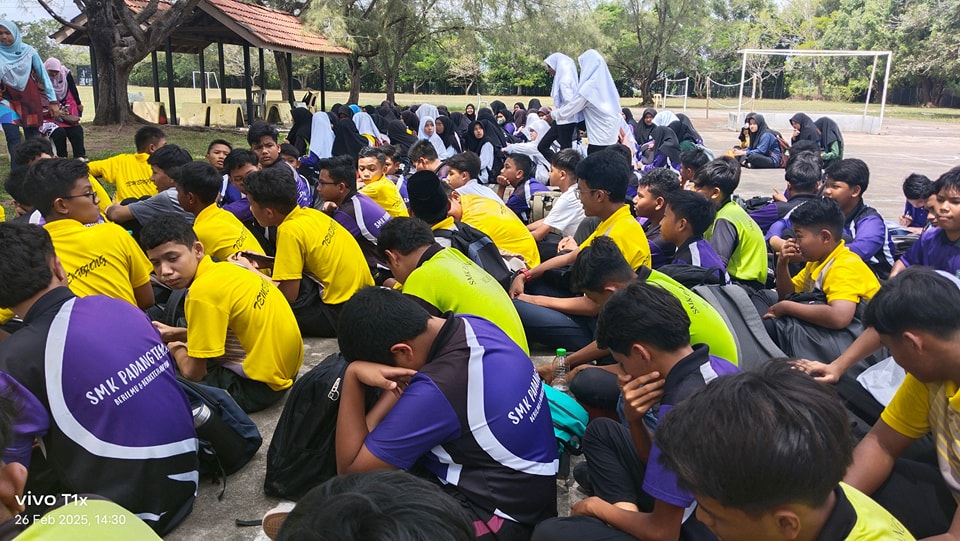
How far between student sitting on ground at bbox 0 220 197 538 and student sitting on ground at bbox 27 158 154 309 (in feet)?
3.33

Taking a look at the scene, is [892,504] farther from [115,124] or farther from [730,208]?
[115,124]

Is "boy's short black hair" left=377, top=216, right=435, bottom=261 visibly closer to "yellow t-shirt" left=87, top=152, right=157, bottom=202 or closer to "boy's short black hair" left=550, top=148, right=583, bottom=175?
"boy's short black hair" left=550, top=148, right=583, bottom=175

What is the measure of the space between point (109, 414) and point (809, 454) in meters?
2.14

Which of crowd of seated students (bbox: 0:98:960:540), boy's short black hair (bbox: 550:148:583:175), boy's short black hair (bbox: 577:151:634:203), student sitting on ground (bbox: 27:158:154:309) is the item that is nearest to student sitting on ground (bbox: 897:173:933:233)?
crowd of seated students (bbox: 0:98:960:540)

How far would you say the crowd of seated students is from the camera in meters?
1.50

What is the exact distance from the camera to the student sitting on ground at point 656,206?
4.50m

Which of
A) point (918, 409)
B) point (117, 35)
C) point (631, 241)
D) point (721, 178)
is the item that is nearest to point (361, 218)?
point (631, 241)

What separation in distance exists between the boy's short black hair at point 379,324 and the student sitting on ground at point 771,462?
102 cm

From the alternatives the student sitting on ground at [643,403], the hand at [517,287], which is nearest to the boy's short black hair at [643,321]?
the student sitting on ground at [643,403]

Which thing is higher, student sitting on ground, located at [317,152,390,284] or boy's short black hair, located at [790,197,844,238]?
boy's short black hair, located at [790,197,844,238]

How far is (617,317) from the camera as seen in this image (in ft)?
7.40

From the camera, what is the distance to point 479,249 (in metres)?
4.35

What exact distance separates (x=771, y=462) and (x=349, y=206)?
4390 millimetres

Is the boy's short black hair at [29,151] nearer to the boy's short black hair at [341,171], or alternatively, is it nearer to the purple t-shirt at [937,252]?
the boy's short black hair at [341,171]
